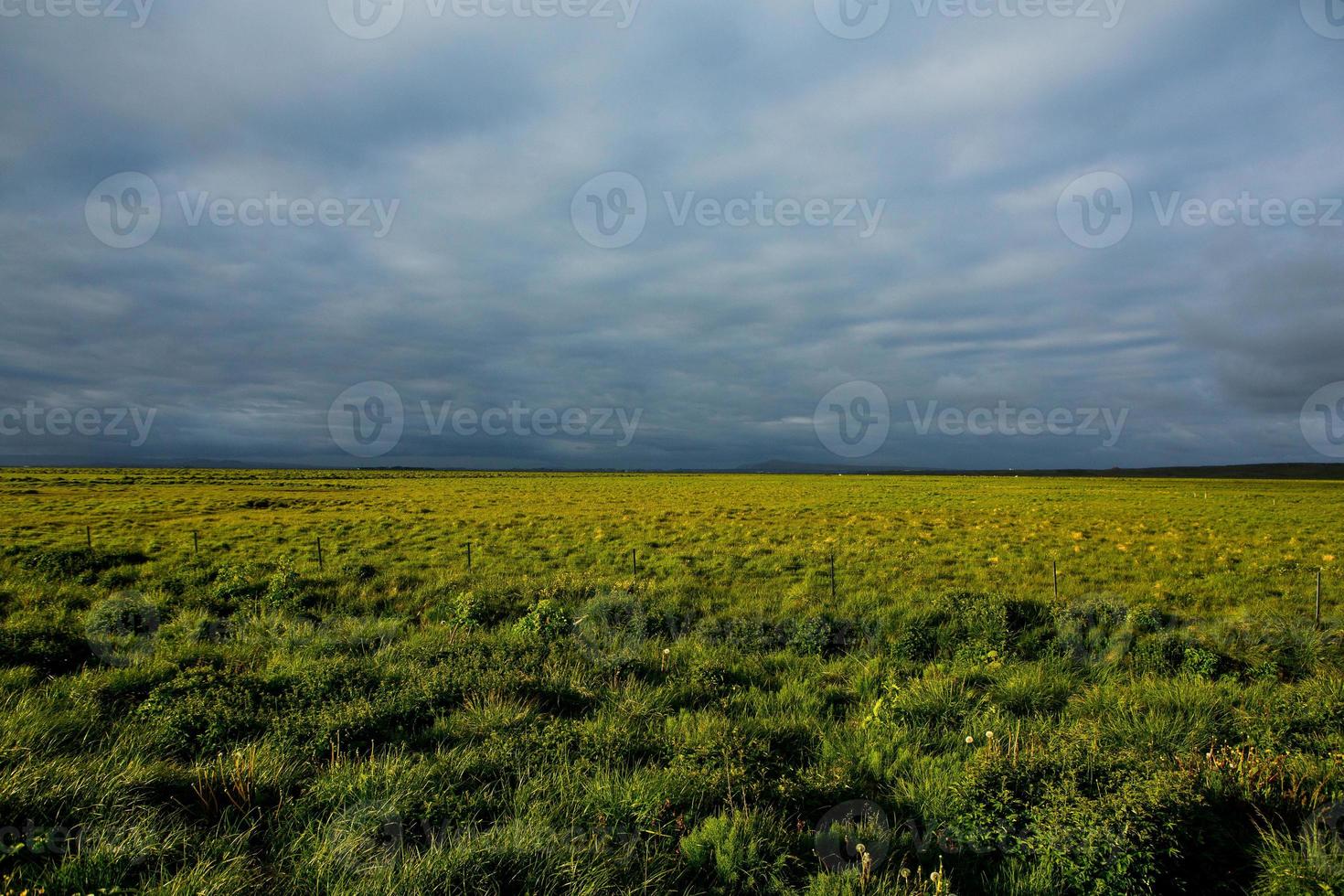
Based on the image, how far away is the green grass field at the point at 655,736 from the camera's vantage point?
14.7ft

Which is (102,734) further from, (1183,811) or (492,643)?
(1183,811)

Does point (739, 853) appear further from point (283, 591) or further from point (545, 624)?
point (283, 591)

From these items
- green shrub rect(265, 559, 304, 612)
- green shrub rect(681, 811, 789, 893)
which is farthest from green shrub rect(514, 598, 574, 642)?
green shrub rect(681, 811, 789, 893)

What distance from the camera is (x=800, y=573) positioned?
62.6ft

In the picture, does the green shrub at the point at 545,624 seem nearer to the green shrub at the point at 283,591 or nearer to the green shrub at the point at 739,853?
the green shrub at the point at 283,591

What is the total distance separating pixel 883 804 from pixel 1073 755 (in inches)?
75.6

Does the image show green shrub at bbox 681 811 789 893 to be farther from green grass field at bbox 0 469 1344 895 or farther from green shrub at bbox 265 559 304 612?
green shrub at bbox 265 559 304 612

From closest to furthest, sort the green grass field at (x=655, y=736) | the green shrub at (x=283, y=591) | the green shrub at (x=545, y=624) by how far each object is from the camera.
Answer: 1. the green grass field at (x=655, y=736)
2. the green shrub at (x=545, y=624)
3. the green shrub at (x=283, y=591)

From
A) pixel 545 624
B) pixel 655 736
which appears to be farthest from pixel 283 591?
pixel 655 736

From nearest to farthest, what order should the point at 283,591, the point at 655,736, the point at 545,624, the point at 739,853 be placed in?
the point at 739,853 < the point at 655,736 < the point at 545,624 < the point at 283,591

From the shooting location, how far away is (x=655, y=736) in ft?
21.8

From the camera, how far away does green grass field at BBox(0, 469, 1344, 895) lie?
4488mm

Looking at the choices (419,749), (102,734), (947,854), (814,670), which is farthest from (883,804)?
(102,734)

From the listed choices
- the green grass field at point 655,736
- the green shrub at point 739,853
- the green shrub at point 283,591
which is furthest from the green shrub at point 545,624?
the green shrub at point 739,853
